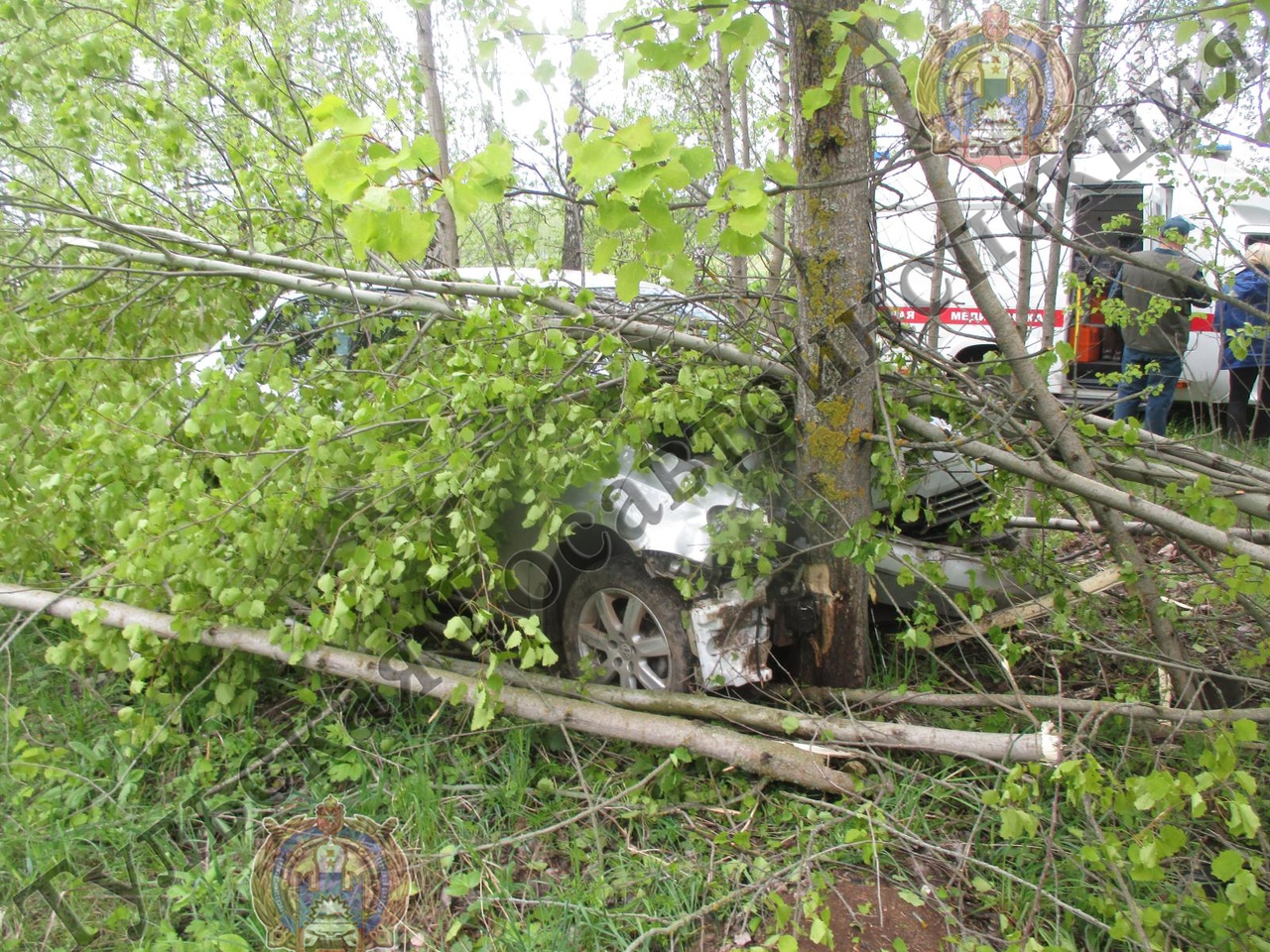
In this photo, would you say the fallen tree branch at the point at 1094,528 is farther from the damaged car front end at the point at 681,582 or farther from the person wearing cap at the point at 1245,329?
the person wearing cap at the point at 1245,329

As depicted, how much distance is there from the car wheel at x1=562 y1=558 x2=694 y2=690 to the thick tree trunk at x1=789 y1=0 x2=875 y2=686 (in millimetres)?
691

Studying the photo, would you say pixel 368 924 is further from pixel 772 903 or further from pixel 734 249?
pixel 734 249

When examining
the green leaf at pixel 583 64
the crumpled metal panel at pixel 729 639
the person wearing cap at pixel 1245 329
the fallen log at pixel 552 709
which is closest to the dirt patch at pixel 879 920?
the fallen log at pixel 552 709

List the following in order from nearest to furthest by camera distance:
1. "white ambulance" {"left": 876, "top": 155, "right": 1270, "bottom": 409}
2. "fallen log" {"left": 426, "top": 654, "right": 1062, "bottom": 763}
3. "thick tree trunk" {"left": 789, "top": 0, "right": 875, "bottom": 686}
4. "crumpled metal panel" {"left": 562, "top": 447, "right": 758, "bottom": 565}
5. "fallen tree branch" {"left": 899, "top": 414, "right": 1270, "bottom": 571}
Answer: "fallen tree branch" {"left": 899, "top": 414, "right": 1270, "bottom": 571}
"fallen log" {"left": 426, "top": 654, "right": 1062, "bottom": 763}
"thick tree trunk" {"left": 789, "top": 0, "right": 875, "bottom": 686}
"crumpled metal panel" {"left": 562, "top": 447, "right": 758, "bottom": 565}
"white ambulance" {"left": 876, "top": 155, "right": 1270, "bottom": 409}

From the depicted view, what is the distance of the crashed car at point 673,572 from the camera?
3.34m

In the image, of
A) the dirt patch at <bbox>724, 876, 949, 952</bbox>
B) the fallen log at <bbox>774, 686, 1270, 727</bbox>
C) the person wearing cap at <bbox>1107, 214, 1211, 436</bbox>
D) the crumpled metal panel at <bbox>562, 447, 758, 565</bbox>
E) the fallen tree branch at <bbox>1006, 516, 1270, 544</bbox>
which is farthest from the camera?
the person wearing cap at <bbox>1107, 214, 1211, 436</bbox>

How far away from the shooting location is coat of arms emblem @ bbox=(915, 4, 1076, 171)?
2436 mm

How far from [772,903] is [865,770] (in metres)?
0.74

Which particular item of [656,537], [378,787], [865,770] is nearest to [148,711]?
[378,787]

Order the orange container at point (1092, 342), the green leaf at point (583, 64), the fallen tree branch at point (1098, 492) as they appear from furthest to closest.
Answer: the orange container at point (1092, 342) < the fallen tree branch at point (1098, 492) < the green leaf at point (583, 64)

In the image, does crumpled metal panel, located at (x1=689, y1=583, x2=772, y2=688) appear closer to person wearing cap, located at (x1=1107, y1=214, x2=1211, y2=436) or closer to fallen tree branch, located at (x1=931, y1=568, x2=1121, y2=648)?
fallen tree branch, located at (x1=931, y1=568, x2=1121, y2=648)

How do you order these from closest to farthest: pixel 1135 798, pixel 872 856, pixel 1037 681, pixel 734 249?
pixel 734 249 → pixel 1135 798 → pixel 872 856 → pixel 1037 681

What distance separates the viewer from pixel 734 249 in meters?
1.93

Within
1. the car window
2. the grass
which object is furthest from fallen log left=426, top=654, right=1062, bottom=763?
the car window
